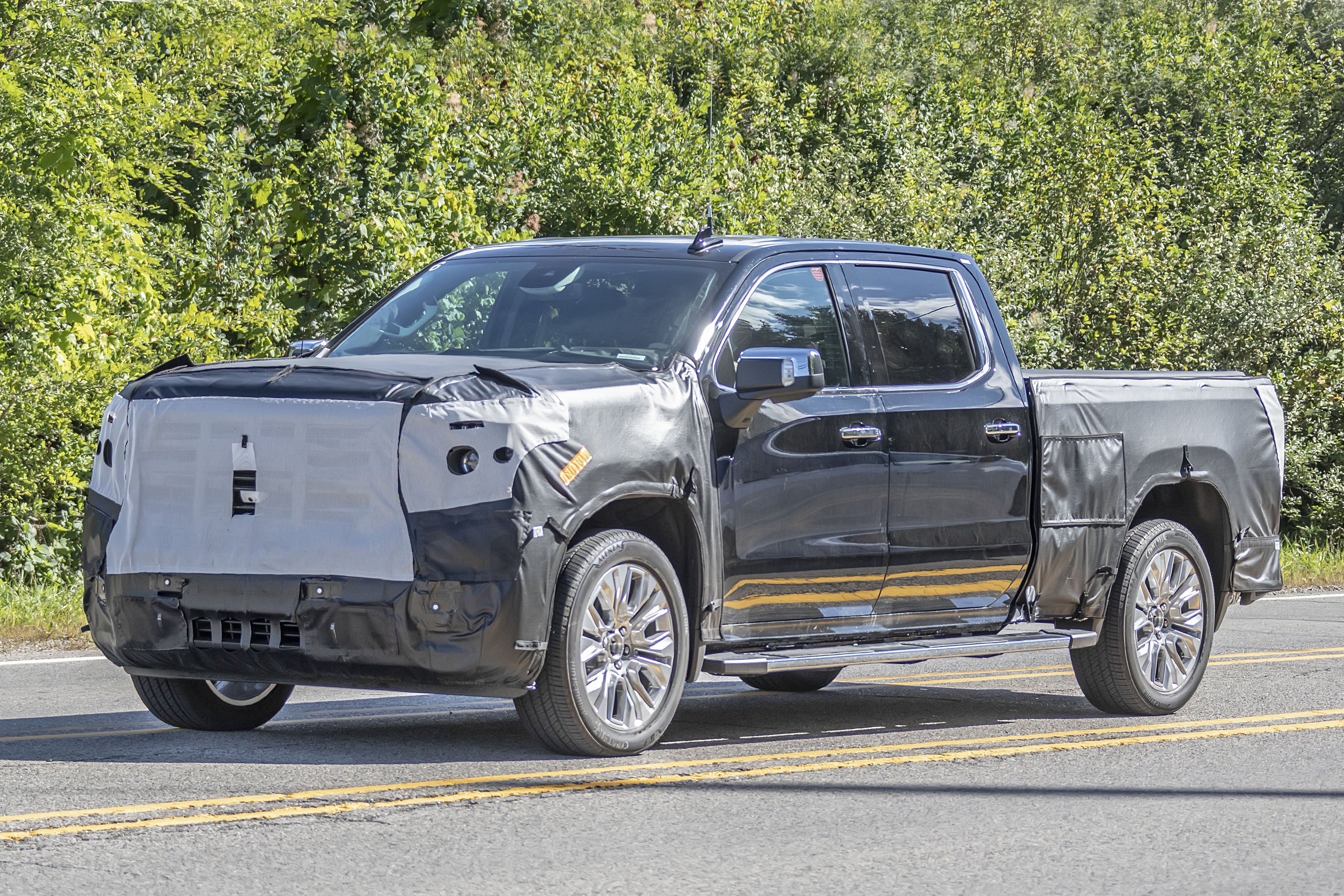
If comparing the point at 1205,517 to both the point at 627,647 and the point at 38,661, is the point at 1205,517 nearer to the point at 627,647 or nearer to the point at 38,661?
the point at 627,647

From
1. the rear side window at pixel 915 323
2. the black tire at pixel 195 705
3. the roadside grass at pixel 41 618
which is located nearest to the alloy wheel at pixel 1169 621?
the rear side window at pixel 915 323

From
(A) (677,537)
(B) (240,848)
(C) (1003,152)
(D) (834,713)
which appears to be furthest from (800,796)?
(C) (1003,152)

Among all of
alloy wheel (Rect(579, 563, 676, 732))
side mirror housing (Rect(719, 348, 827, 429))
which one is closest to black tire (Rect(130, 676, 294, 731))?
alloy wheel (Rect(579, 563, 676, 732))

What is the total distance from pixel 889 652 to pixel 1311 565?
42.6 feet

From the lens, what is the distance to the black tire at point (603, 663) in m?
→ 6.66

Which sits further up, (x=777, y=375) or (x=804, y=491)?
(x=777, y=375)

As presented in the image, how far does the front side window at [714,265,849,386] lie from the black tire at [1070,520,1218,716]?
6.57ft

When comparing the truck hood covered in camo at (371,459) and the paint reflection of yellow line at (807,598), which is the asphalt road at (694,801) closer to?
the paint reflection of yellow line at (807,598)

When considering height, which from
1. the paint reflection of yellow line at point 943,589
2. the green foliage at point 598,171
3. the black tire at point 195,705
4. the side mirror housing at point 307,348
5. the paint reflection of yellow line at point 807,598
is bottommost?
the black tire at point 195,705

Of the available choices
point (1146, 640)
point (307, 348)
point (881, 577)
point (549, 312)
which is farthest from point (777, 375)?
point (1146, 640)

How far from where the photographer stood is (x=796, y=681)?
996 centimetres

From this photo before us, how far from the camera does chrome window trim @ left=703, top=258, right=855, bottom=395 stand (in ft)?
24.3

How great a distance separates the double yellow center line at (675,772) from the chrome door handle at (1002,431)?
51.3 inches

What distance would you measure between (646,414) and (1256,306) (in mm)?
19155
